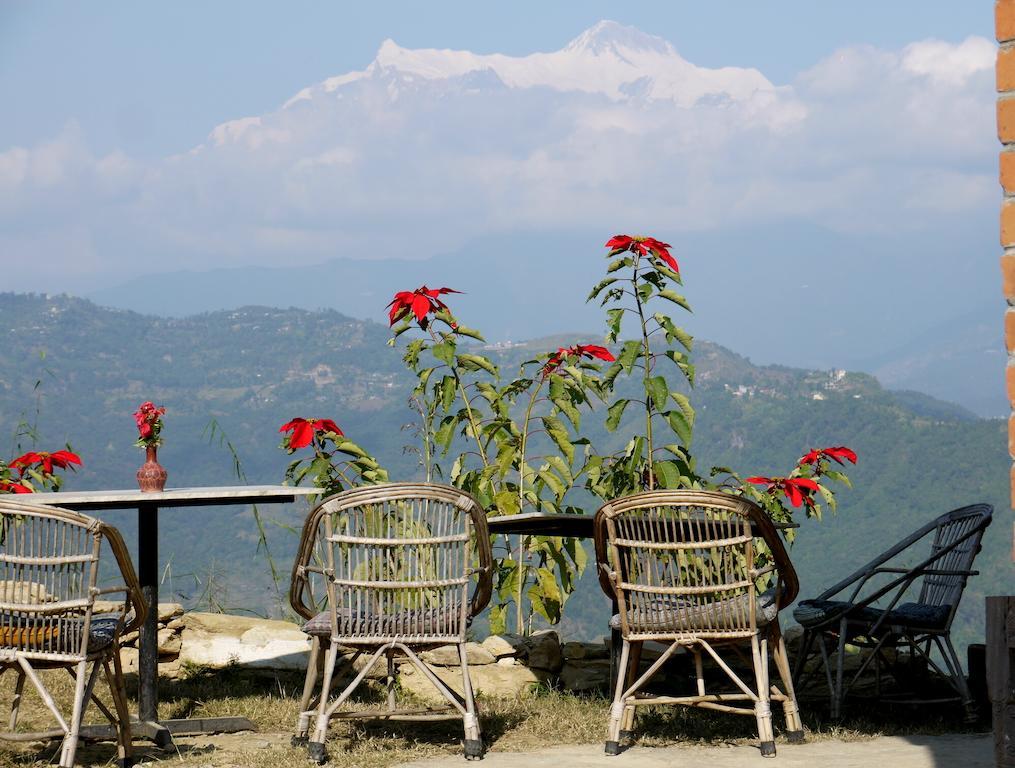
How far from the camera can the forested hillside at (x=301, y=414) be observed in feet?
131

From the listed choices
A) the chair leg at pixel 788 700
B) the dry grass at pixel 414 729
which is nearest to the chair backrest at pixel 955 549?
the dry grass at pixel 414 729

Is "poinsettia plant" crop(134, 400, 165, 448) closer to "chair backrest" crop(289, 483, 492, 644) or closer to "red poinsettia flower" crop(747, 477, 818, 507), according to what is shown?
"chair backrest" crop(289, 483, 492, 644)

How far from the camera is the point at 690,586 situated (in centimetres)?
434

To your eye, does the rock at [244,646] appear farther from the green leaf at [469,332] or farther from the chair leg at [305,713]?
the green leaf at [469,332]

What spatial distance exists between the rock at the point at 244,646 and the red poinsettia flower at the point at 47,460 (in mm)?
917

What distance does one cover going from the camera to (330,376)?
99625 millimetres

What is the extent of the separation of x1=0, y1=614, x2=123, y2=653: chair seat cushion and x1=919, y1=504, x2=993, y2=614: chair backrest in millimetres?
2936

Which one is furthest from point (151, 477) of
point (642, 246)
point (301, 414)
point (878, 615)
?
point (301, 414)

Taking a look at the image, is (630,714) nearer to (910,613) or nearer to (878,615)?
(878,615)

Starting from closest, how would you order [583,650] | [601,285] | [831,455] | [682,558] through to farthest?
1. [682,558]
2. [601,285]
3. [583,650]
4. [831,455]

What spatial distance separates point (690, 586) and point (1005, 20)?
6.81 ft

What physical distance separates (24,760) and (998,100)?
11.4 ft

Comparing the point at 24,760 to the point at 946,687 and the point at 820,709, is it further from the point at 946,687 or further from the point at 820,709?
the point at 946,687

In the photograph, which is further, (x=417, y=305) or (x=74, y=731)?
(x=417, y=305)
